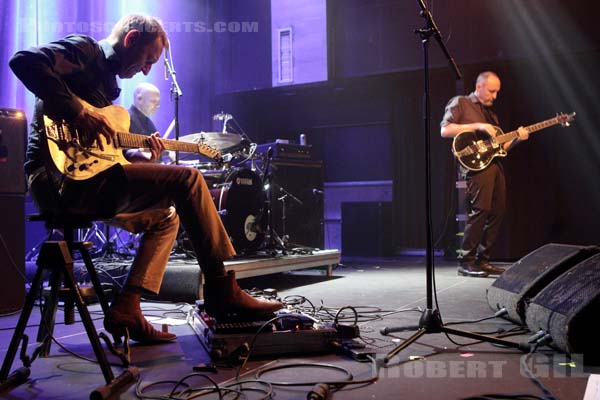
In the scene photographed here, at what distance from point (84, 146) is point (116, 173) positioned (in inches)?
6.9

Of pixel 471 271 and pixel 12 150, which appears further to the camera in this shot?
pixel 471 271

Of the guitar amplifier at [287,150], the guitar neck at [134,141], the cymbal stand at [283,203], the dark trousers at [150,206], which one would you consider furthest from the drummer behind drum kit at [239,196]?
the dark trousers at [150,206]

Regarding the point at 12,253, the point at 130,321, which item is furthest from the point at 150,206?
the point at 12,253

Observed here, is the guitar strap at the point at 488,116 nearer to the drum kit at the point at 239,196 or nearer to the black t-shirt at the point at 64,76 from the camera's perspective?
the drum kit at the point at 239,196

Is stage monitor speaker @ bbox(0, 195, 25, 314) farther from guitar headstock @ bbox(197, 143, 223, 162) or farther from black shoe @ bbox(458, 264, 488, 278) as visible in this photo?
black shoe @ bbox(458, 264, 488, 278)

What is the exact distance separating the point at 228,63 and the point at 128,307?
22.3ft

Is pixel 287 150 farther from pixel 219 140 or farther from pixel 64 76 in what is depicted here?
pixel 64 76

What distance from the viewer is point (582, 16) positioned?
6.37 metres

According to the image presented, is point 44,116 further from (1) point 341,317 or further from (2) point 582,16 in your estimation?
(2) point 582,16

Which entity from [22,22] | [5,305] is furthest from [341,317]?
[22,22]

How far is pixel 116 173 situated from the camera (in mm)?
2242

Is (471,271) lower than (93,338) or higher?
lower

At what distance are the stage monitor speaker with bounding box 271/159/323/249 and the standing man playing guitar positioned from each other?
63.9 inches

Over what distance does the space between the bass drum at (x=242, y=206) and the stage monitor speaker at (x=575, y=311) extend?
9.39ft
